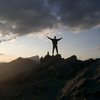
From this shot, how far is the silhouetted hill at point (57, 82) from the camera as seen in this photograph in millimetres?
19562

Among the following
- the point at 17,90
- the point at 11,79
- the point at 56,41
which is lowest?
the point at 17,90

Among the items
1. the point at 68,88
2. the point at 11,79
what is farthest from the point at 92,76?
the point at 11,79

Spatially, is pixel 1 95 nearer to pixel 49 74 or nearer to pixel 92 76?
pixel 49 74

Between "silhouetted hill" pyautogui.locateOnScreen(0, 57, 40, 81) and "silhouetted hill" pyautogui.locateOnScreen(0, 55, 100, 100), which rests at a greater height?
"silhouetted hill" pyautogui.locateOnScreen(0, 57, 40, 81)

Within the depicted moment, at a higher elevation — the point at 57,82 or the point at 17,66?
the point at 17,66

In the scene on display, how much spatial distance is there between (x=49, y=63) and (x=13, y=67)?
8.91 m

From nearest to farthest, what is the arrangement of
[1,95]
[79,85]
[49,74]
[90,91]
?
1. [90,91]
2. [79,85]
3. [1,95]
4. [49,74]

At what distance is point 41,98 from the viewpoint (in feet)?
74.5

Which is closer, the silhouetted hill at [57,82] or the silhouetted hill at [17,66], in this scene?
the silhouetted hill at [57,82]

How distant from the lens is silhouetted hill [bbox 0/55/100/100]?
19.6 m

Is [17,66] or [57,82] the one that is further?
[17,66]

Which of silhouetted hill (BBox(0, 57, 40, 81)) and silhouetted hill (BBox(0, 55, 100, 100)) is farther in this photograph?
silhouetted hill (BBox(0, 57, 40, 81))

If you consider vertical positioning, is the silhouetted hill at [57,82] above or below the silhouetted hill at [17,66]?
below

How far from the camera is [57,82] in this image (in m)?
25.3
